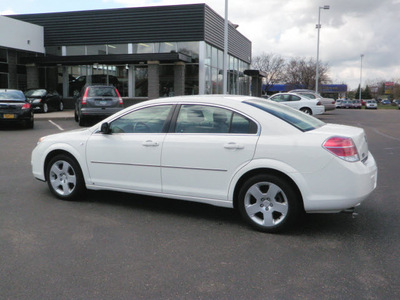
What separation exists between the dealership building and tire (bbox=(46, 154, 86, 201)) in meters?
18.7

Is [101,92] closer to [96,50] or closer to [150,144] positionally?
[150,144]

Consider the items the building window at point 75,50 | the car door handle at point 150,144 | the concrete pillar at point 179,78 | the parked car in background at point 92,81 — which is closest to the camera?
the car door handle at point 150,144

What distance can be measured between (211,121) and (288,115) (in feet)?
2.99

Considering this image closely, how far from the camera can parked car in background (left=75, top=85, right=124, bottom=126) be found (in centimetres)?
1575

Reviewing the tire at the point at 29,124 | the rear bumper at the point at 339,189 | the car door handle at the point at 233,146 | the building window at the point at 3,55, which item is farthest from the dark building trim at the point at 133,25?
the rear bumper at the point at 339,189

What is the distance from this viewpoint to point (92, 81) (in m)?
27.3

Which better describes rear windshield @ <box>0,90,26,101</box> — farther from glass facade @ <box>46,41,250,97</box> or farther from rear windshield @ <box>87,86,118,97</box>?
glass facade @ <box>46,41,250,97</box>

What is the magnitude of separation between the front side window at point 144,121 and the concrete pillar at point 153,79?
20202 millimetres

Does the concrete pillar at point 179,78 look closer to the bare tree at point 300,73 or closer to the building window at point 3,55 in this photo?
the building window at point 3,55

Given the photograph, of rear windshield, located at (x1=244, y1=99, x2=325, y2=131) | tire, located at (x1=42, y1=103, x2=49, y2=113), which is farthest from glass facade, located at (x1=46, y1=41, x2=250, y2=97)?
rear windshield, located at (x1=244, y1=99, x2=325, y2=131)

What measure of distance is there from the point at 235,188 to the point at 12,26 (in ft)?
82.7

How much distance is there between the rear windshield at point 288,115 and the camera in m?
4.52


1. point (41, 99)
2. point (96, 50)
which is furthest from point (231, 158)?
point (96, 50)

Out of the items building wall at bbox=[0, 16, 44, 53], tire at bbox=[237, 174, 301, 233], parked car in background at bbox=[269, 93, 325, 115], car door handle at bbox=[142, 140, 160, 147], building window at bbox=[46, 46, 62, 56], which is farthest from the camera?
building window at bbox=[46, 46, 62, 56]
